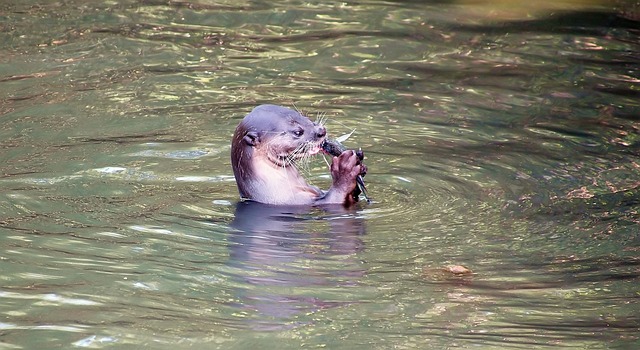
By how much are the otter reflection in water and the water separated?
0.02 metres

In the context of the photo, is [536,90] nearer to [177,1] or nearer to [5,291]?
[177,1]

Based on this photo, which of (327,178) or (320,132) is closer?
(320,132)

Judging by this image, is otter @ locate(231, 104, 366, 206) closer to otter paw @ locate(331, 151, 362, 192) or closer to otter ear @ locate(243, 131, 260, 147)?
otter ear @ locate(243, 131, 260, 147)

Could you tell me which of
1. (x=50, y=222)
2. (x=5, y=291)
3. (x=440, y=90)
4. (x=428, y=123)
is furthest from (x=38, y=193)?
(x=440, y=90)

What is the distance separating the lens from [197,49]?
920 cm

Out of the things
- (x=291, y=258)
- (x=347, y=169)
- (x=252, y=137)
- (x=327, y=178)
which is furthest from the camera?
(x=327, y=178)

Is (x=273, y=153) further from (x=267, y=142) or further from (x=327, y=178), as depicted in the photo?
(x=327, y=178)

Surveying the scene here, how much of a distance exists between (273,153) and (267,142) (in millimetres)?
75

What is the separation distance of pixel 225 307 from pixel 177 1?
6.93 m

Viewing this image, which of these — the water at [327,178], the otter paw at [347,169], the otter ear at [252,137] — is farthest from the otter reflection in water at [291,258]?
the otter ear at [252,137]

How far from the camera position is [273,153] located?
6.18 metres

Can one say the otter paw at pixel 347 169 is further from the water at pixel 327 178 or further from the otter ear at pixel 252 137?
the otter ear at pixel 252 137

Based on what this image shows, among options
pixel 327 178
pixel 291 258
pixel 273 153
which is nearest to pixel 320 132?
pixel 273 153

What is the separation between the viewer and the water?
4180mm
